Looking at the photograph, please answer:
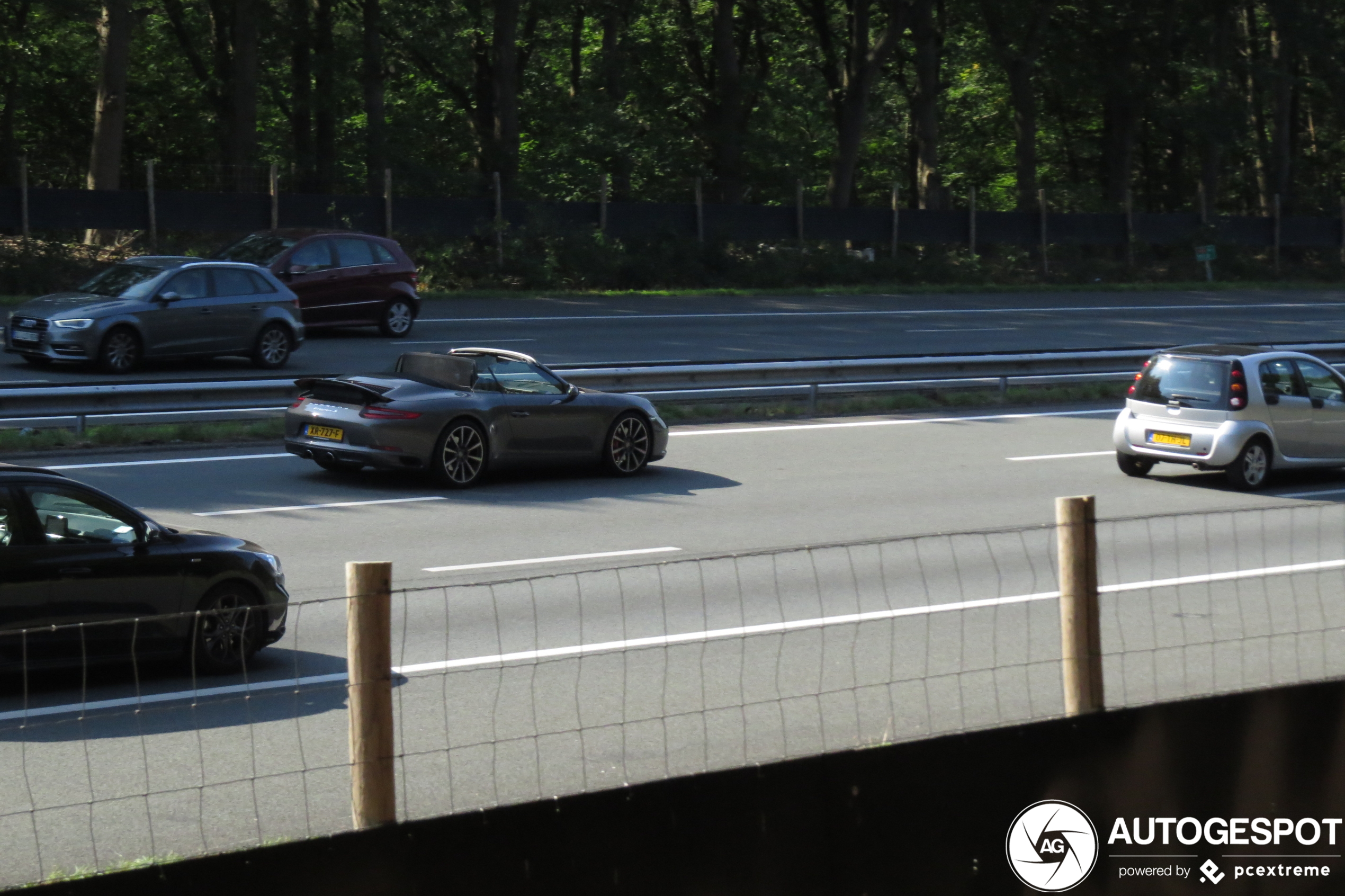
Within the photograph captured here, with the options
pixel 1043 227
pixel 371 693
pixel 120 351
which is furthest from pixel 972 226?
pixel 371 693

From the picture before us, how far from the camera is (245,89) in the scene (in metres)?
35.1

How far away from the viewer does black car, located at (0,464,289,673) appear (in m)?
7.86

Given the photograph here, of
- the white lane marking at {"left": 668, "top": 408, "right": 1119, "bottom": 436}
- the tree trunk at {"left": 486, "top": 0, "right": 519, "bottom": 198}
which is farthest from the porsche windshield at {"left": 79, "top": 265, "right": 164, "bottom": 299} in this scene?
the tree trunk at {"left": 486, "top": 0, "right": 519, "bottom": 198}

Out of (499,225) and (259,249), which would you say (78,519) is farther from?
(499,225)

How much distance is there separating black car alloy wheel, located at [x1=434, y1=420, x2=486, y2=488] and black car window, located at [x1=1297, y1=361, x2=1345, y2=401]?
9.03 meters

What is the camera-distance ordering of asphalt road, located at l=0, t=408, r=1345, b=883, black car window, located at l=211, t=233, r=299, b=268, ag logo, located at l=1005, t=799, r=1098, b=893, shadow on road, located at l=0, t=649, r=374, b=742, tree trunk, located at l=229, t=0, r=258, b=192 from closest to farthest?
ag logo, located at l=1005, t=799, r=1098, b=893 < asphalt road, located at l=0, t=408, r=1345, b=883 < shadow on road, located at l=0, t=649, r=374, b=742 < black car window, located at l=211, t=233, r=299, b=268 < tree trunk, located at l=229, t=0, r=258, b=192

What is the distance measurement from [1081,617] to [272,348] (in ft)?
59.7

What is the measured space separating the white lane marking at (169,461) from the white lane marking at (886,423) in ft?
16.9

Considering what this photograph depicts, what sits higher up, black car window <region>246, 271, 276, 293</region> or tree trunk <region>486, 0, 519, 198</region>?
tree trunk <region>486, 0, 519, 198</region>

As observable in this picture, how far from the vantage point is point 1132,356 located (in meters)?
26.0

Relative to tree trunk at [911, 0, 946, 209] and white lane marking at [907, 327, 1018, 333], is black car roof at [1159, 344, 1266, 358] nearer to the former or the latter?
white lane marking at [907, 327, 1018, 333]

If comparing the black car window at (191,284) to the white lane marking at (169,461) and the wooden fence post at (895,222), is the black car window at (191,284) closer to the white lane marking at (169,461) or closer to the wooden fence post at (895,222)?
the white lane marking at (169,461)

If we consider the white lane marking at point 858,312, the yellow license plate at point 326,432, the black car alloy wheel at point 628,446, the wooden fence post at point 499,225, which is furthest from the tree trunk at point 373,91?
the yellow license plate at point 326,432

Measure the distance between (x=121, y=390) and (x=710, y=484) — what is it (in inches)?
252
